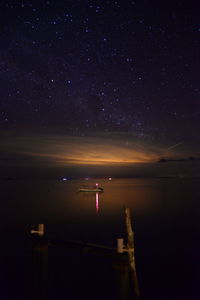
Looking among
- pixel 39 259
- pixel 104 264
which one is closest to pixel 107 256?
pixel 39 259

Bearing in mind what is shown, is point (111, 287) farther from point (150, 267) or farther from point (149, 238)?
point (149, 238)

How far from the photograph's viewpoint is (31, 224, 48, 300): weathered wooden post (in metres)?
A: 14.0

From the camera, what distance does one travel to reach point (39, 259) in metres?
14.1

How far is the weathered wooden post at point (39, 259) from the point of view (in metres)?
14.0

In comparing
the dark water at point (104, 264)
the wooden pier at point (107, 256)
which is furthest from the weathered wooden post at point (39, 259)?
the dark water at point (104, 264)

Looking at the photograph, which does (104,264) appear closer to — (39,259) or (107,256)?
(39,259)

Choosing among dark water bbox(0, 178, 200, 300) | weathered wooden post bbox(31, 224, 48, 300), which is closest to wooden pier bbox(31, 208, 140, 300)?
weathered wooden post bbox(31, 224, 48, 300)

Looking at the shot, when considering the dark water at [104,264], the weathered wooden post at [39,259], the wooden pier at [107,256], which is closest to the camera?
the wooden pier at [107,256]

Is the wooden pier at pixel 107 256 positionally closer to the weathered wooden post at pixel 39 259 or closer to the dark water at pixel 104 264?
the weathered wooden post at pixel 39 259

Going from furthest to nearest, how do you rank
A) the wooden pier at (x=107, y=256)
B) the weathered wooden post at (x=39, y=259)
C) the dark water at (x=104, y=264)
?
the dark water at (x=104, y=264)
the weathered wooden post at (x=39, y=259)
the wooden pier at (x=107, y=256)

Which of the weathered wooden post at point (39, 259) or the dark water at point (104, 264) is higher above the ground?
the weathered wooden post at point (39, 259)

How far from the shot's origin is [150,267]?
95.8ft

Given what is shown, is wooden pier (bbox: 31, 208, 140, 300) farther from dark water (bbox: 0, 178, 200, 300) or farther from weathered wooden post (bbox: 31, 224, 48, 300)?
dark water (bbox: 0, 178, 200, 300)

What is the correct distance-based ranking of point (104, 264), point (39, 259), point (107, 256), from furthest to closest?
point (104, 264) < point (39, 259) < point (107, 256)
